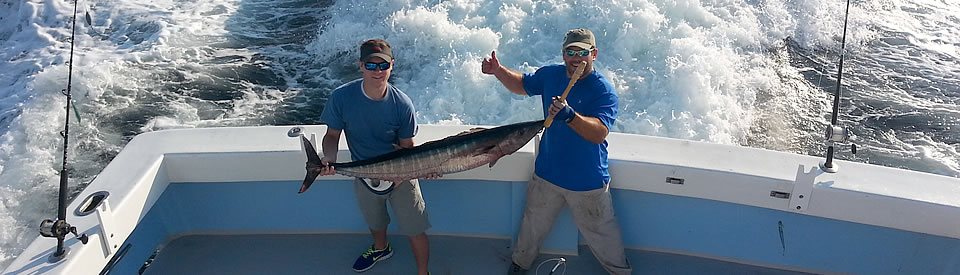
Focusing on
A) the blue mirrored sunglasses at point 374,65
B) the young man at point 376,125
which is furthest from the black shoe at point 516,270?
the blue mirrored sunglasses at point 374,65

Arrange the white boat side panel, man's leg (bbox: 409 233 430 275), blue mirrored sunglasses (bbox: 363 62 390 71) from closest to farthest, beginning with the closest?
blue mirrored sunglasses (bbox: 363 62 390 71), the white boat side panel, man's leg (bbox: 409 233 430 275)

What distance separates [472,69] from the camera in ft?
26.8

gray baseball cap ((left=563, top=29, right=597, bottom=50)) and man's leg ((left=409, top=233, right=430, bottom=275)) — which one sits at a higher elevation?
gray baseball cap ((left=563, top=29, right=597, bottom=50))

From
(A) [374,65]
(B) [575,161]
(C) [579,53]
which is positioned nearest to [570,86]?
(C) [579,53]

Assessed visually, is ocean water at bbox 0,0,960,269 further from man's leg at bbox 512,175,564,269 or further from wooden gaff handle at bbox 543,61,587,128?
wooden gaff handle at bbox 543,61,587,128

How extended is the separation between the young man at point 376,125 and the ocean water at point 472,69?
13.9ft

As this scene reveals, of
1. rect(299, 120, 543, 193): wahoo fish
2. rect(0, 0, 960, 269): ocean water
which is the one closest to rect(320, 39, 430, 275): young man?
rect(299, 120, 543, 193): wahoo fish

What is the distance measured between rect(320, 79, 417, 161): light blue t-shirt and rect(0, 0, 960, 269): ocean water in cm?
434

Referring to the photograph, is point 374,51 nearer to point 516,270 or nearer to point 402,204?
point 402,204

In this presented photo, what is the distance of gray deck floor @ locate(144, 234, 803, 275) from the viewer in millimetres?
3160

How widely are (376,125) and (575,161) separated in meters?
0.79

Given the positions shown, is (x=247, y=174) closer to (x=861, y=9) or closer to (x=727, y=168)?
(x=727, y=168)

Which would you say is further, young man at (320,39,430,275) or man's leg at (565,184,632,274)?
man's leg at (565,184,632,274)

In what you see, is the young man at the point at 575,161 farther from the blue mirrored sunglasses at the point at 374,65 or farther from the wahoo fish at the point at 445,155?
the blue mirrored sunglasses at the point at 374,65
